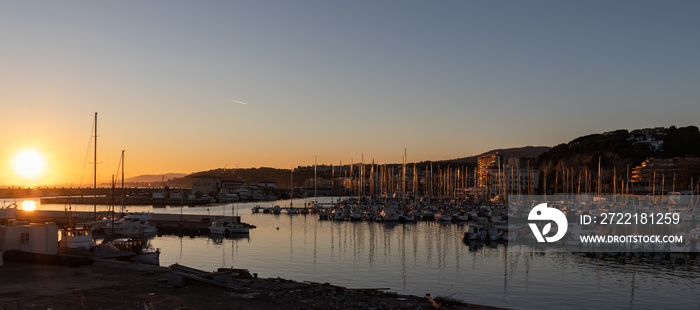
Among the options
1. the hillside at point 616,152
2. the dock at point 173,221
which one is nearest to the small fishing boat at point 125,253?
the dock at point 173,221

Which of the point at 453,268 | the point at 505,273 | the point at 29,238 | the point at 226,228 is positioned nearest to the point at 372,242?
the point at 453,268

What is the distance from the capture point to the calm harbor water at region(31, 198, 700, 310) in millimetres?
29391

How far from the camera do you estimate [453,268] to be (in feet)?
127

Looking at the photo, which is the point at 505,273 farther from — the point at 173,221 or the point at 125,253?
the point at 173,221

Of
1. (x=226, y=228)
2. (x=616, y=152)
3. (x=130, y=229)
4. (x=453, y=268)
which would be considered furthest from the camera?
(x=616, y=152)

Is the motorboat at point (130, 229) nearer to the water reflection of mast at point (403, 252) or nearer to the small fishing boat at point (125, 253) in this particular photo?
the small fishing boat at point (125, 253)

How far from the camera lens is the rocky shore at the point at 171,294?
16.4 metres

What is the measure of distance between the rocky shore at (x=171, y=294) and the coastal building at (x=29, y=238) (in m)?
3.08

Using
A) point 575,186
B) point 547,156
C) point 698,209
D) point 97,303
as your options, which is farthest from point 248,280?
point 547,156

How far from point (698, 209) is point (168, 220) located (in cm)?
6689

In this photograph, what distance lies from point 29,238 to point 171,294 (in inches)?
454

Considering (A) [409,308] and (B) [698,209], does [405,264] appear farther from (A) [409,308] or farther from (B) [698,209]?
(B) [698,209]

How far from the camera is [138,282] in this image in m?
20.1

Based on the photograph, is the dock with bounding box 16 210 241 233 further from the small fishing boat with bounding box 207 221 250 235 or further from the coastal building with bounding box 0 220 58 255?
the coastal building with bounding box 0 220 58 255
